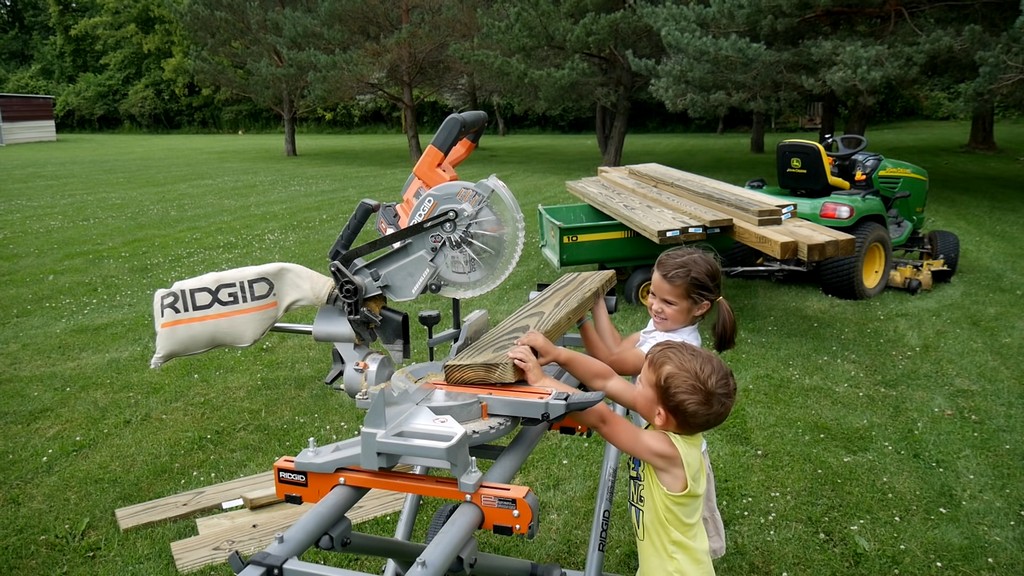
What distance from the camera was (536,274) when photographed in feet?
29.7

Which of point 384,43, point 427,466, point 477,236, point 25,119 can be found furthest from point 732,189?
point 25,119

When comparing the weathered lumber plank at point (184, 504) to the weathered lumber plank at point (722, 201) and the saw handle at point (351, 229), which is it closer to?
the saw handle at point (351, 229)

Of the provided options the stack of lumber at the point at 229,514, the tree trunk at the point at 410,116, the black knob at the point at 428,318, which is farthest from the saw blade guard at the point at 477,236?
the tree trunk at the point at 410,116

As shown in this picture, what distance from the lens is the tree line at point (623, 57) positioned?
41.5ft

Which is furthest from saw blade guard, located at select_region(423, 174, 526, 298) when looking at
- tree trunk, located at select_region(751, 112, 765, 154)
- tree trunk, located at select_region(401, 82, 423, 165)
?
tree trunk, located at select_region(751, 112, 765, 154)

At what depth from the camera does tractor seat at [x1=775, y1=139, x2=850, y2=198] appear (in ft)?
26.3

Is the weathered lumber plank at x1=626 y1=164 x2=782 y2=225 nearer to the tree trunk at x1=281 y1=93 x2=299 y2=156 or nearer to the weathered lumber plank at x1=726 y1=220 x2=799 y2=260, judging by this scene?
the weathered lumber plank at x1=726 y1=220 x2=799 y2=260

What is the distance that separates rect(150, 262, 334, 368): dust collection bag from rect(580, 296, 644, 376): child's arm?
3.86 ft

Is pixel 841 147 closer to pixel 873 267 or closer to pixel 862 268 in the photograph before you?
pixel 873 267

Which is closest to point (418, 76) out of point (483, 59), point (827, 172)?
point (483, 59)

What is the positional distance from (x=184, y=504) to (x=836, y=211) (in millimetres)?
6768

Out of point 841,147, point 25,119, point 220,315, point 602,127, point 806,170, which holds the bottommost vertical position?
point 220,315

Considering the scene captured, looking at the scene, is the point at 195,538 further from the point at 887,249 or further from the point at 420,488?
the point at 887,249

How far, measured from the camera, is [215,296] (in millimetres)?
2289
